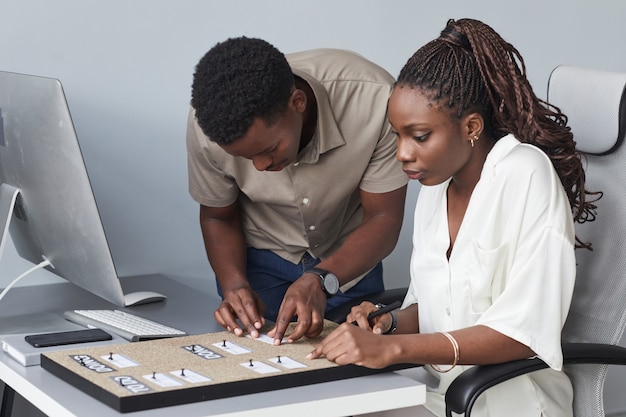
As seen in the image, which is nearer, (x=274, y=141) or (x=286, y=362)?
(x=286, y=362)

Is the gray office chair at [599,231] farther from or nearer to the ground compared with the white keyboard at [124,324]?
farther from the ground

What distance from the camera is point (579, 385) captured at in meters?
1.86

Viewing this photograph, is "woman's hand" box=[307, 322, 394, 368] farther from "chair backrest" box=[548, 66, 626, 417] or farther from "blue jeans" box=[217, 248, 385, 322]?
"blue jeans" box=[217, 248, 385, 322]

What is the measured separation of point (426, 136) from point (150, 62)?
1091mm

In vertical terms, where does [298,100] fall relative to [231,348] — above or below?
above

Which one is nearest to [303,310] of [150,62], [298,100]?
[298,100]

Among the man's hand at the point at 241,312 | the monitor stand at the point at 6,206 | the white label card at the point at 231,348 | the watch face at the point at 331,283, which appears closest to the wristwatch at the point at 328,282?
the watch face at the point at 331,283

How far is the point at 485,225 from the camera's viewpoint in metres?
1.69

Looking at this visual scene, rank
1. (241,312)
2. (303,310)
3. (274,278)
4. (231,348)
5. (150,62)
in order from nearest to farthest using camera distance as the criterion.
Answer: (231,348) < (303,310) < (241,312) < (274,278) < (150,62)

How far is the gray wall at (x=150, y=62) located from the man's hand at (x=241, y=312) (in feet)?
2.40

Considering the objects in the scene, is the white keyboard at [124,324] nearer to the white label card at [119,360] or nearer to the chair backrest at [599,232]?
the white label card at [119,360]

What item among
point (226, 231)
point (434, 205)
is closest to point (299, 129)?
point (434, 205)

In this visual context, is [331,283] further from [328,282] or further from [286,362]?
[286,362]

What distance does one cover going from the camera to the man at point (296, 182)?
175 cm
